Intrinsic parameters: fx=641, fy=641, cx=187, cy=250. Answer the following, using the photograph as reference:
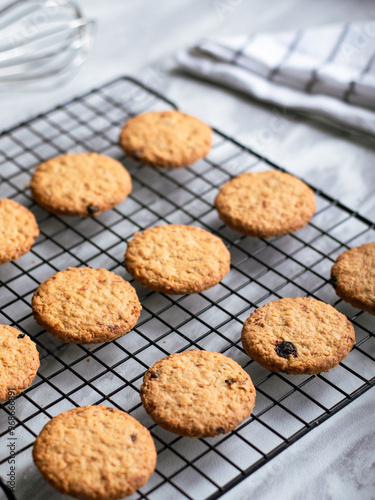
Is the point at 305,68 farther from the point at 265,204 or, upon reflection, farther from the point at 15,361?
the point at 15,361

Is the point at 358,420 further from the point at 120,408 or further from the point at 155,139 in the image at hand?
the point at 155,139

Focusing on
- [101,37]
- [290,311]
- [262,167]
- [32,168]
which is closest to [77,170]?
[32,168]

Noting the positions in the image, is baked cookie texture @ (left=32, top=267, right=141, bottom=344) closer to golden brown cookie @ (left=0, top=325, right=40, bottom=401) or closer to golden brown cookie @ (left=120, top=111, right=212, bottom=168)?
golden brown cookie @ (left=0, top=325, right=40, bottom=401)

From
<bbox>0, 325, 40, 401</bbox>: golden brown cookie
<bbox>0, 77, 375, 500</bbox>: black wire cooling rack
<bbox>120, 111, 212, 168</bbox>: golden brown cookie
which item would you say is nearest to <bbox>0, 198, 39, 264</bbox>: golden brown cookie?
<bbox>0, 77, 375, 500</bbox>: black wire cooling rack

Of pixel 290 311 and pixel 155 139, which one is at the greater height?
pixel 155 139

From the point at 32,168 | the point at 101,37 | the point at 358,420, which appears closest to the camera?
the point at 358,420

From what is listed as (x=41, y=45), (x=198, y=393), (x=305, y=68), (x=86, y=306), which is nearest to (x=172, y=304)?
(x=86, y=306)
